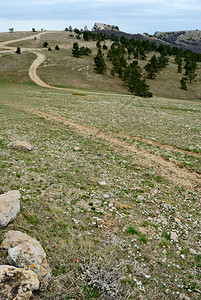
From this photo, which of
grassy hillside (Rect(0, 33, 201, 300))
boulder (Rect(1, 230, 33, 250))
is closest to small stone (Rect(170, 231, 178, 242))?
grassy hillside (Rect(0, 33, 201, 300))

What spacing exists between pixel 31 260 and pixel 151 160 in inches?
524

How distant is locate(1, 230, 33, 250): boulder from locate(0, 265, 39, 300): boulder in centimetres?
150

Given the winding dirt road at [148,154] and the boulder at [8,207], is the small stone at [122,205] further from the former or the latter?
the boulder at [8,207]

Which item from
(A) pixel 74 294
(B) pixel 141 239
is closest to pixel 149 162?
(B) pixel 141 239

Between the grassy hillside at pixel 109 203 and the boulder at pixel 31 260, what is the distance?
0.42 metres

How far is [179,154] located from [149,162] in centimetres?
402

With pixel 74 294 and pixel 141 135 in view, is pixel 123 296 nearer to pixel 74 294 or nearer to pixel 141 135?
pixel 74 294

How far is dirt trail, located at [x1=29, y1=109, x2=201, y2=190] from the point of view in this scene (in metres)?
15.3

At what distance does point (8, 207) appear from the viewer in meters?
9.49

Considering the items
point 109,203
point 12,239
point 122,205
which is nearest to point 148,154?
point 122,205

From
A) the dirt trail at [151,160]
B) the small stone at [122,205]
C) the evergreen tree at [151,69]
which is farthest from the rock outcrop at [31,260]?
the evergreen tree at [151,69]

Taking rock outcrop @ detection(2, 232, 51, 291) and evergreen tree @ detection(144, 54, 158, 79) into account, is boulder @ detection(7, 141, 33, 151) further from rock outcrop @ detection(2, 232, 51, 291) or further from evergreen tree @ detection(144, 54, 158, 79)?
evergreen tree @ detection(144, 54, 158, 79)

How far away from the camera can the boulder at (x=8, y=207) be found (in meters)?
9.23

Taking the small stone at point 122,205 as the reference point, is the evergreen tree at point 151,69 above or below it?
above
